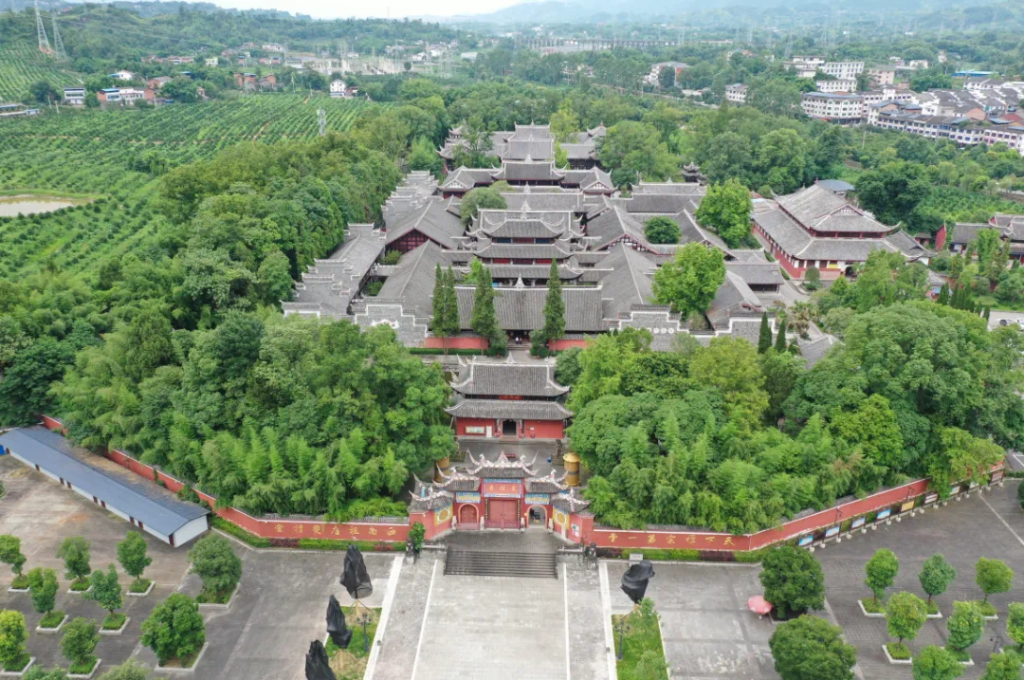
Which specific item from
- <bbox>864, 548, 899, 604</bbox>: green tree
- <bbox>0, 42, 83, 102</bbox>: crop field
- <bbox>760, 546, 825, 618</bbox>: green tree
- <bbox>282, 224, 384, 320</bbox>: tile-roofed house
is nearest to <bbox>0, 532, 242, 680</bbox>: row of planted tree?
<bbox>282, 224, 384, 320</bbox>: tile-roofed house

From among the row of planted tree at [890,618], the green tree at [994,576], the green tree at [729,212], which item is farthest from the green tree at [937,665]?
the green tree at [729,212]

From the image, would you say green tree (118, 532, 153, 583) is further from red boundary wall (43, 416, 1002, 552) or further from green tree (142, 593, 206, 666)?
red boundary wall (43, 416, 1002, 552)

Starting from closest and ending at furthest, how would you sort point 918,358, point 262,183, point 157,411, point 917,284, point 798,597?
point 798,597 → point 918,358 → point 157,411 → point 917,284 → point 262,183

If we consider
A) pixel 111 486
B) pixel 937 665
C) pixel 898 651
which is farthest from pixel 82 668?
pixel 898 651

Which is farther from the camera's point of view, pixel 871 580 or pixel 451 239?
pixel 451 239

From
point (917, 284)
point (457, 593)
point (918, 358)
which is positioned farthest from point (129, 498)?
point (917, 284)

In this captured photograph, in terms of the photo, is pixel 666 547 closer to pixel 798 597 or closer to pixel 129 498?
pixel 798 597

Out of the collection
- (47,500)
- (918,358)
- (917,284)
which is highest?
(918,358)
